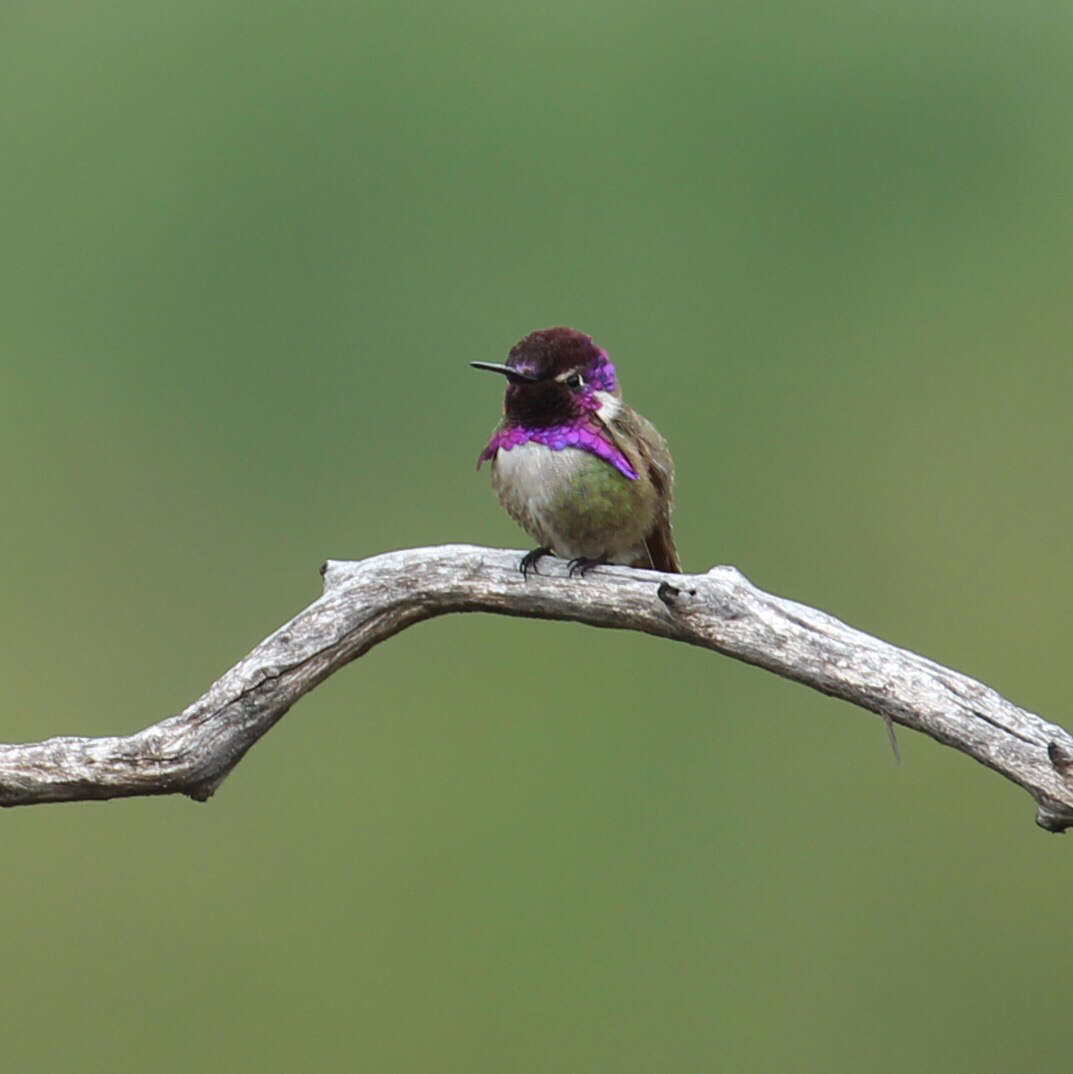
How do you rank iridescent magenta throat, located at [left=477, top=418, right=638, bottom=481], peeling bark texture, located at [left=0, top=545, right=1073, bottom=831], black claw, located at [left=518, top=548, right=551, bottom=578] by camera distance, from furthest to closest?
1. iridescent magenta throat, located at [left=477, top=418, right=638, bottom=481]
2. black claw, located at [left=518, top=548, right=551, bottom=578]
3. peeling bark texture, located at [left=0, top=545, right=1073, bottom=831]

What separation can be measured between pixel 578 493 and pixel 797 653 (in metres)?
0.64

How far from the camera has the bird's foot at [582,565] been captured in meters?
3.34

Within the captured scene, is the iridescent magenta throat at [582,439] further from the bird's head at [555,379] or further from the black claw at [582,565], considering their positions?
the black claw at [582,565]

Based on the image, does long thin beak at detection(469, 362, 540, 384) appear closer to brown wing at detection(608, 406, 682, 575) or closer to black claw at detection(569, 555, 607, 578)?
brown wing at detection(608, 406, 682, 575)

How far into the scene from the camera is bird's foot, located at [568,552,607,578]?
3340 millimetres

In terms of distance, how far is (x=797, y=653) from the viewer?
10.0ft

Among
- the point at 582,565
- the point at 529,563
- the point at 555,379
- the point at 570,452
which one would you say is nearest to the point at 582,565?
the point at 582,565

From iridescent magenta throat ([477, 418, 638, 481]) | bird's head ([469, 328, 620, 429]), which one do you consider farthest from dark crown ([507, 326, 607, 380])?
iridescent magenta throat ([477, 418, 638, 481])

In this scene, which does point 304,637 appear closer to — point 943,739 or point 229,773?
point 229,773

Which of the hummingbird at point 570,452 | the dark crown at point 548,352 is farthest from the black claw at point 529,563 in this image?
the dark crown at point 548,352

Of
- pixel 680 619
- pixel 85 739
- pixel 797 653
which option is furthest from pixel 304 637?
pixel 797 653

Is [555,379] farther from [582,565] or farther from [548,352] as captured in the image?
[582,565]

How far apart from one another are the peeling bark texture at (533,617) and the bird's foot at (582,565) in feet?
0.08

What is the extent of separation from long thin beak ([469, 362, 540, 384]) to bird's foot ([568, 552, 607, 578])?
391 mm
